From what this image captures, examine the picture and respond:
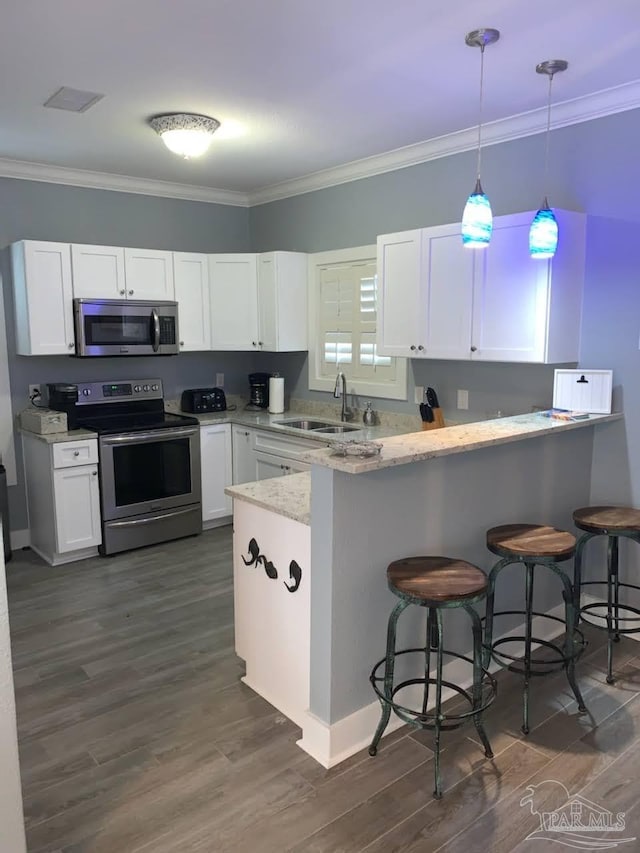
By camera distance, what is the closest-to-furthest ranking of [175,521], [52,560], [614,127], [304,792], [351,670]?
[304,792] → [351,670] → [614,127] → [52,560] → [175,521]

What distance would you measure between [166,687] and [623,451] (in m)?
→ 2.49

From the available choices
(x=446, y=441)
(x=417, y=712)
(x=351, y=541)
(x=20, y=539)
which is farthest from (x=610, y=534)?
(x=20, y=539)

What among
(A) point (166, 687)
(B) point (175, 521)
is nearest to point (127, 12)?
(A) point (166, 687)

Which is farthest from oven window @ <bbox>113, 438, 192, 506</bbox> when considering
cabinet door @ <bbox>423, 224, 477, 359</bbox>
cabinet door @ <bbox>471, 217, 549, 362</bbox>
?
cabinet door @ <bbox>471, 217, 549, 362</bbox>

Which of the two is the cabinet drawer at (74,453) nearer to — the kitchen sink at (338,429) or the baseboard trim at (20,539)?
the baseboard trim at (20,539)

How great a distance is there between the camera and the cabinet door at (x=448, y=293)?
343 cm

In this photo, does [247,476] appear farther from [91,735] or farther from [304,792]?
[304,792]

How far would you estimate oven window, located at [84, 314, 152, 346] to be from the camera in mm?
4371

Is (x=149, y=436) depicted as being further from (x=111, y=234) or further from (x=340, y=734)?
(x=340, y=734)

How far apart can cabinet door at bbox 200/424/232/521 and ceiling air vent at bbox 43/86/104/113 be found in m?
2.31

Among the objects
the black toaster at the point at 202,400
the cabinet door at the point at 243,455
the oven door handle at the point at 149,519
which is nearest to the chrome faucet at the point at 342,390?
the cabinet door at the point at 243,455

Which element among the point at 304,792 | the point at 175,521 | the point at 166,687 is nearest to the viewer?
the point at 304,792

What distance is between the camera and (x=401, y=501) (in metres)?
2.38

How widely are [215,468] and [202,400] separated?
2.07 ft
